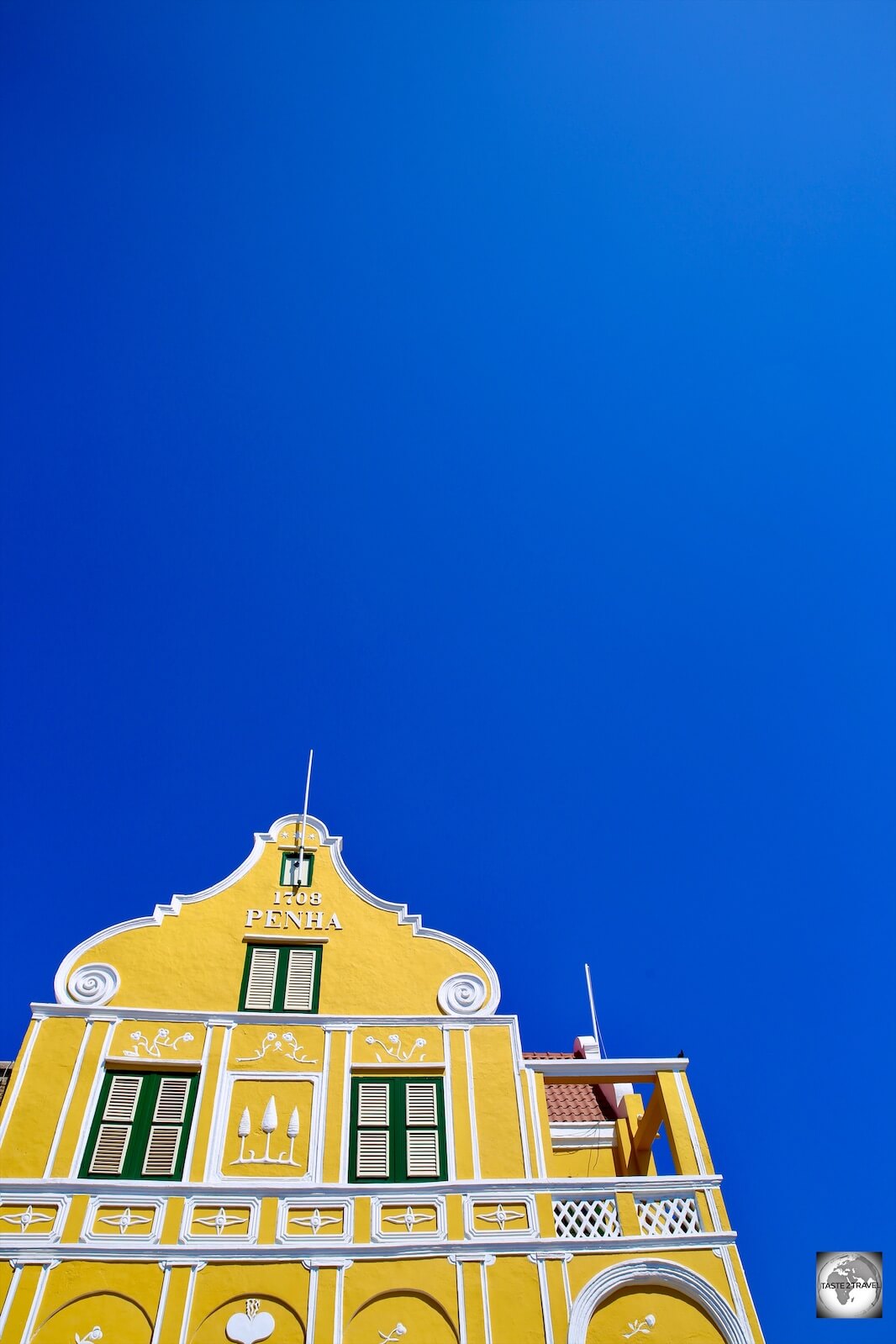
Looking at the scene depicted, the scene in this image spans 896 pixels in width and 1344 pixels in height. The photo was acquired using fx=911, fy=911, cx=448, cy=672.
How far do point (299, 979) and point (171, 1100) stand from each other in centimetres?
369

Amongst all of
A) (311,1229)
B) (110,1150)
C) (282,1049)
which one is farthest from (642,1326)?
(110,1150)

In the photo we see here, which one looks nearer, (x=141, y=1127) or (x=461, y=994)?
(x=141, y=1127)

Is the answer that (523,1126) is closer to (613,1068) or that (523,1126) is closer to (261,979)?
(613,1068)

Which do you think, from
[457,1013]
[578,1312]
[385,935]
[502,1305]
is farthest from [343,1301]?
[385,935]

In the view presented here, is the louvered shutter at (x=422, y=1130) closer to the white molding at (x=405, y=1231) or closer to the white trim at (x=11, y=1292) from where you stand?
the white molding at (x=405, y=1231)

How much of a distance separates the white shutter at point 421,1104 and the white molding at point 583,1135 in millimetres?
5300

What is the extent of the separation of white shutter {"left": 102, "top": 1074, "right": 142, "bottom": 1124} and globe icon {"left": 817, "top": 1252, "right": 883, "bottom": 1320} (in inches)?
597

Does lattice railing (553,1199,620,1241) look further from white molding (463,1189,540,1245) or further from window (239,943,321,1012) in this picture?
window (239,943,321,1012)

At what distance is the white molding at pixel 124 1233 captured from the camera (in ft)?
57.3

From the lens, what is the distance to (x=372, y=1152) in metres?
19.2

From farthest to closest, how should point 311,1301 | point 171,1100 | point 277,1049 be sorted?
point 277,1049
point 171,1100
point 311,1301

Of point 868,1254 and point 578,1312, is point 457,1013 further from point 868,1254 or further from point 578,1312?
point 868,1254

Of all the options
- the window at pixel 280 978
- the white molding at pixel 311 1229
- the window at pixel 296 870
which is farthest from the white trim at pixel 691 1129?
the window at pixel 296 870

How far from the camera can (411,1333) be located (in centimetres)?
1712
